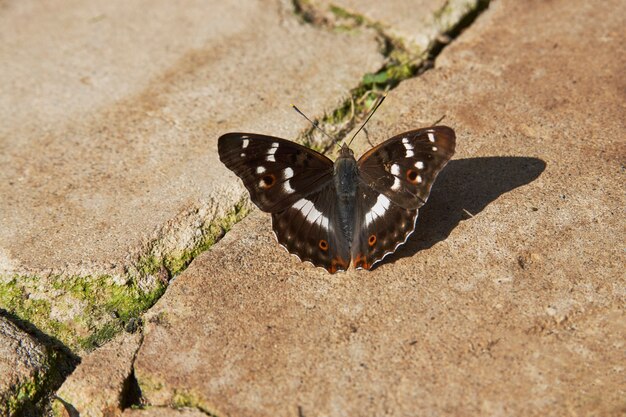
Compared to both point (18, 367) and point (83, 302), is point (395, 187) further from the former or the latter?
point (18, 367)

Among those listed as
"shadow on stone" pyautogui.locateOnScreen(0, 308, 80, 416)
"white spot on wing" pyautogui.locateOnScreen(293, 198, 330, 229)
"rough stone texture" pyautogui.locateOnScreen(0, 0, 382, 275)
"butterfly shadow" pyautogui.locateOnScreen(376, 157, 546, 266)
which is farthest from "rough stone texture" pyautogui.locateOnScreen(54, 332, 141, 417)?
"butterfly shadow" pyautogui.locateOnScreen(376, 157, 546, 266)

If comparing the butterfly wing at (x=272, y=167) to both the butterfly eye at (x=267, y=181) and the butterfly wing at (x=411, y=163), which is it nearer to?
the butterfly eye at (x=267, y=181)

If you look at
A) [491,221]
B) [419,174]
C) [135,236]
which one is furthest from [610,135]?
[135,236]

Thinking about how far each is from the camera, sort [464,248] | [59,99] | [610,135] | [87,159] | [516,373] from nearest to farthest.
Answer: [516,373], [464,248], [610,135], [87,159], [59,99]

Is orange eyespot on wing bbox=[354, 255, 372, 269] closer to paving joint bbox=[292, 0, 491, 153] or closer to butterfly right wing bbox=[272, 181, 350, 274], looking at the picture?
butterfly right wing bbox=[272, 181, 350, 274]

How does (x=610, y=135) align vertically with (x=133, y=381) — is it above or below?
above

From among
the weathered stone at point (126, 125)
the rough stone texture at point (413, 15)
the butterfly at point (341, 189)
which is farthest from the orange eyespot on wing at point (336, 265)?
the rough stone texture at point (413, 15)

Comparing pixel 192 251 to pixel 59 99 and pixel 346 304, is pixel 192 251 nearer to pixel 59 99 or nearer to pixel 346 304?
pixel 346 304
